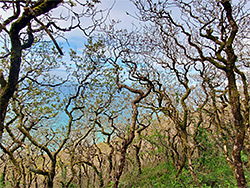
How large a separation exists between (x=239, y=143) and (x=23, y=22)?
5832 mm

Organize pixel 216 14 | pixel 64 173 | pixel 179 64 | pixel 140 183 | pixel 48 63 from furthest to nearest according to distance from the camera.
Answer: pixel 64 173, pixel 140 183, pixel 48 63, pixel 179 64, pixel 216 14

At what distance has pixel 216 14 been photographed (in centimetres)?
628

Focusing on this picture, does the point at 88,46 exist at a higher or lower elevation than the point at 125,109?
higher

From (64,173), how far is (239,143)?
32.4ft

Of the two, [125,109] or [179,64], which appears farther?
[125,109]

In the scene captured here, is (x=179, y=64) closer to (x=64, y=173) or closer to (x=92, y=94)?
(x=92, y=94)

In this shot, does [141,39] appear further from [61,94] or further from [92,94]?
[61,94]

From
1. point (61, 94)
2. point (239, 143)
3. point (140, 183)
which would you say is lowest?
point (140, 183)

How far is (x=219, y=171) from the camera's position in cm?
848

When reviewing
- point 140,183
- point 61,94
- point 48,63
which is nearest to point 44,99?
point 61,94

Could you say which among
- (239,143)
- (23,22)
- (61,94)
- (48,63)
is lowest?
(239,143)

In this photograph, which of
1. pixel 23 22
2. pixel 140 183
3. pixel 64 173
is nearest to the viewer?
pixel 23 22

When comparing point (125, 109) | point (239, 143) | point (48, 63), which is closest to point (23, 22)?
point (48, 63)

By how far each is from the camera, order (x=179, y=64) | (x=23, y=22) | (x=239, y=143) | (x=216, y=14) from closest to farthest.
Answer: (x=23, y=22)
(x=239, y=143)
(x=216, y=14)
(x=179, y=64)
